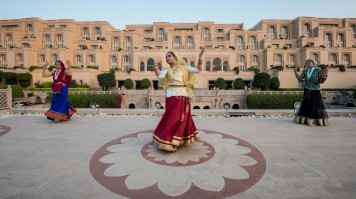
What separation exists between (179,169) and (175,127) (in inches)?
34.9

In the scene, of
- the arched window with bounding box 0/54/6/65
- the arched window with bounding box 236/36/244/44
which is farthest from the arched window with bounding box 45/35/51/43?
the arched window with bounding box 236/36/244/44

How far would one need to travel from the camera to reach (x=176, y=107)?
13.1 feet

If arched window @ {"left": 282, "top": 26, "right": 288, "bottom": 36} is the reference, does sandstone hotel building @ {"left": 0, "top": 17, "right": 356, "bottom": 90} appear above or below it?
below

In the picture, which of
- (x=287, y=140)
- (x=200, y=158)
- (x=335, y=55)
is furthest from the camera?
(x=335, y=55)

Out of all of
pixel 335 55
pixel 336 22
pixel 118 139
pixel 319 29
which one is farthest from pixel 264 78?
pixel 336 22

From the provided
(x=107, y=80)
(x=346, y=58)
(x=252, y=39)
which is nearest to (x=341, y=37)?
(x=346, y=58)

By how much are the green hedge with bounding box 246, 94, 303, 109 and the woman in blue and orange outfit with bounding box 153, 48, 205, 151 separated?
23805 mm

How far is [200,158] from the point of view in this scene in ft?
12.0

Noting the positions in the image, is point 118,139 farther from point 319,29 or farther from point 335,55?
point 319,29

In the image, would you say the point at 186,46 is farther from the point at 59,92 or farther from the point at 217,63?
the point at 59,92

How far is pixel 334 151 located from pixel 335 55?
49411 mm

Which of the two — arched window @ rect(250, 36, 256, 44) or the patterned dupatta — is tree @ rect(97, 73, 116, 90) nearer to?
the patterned dupatta

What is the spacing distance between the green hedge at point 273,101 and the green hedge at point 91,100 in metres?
17.9

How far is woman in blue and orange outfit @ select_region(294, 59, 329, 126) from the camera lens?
645 cm
